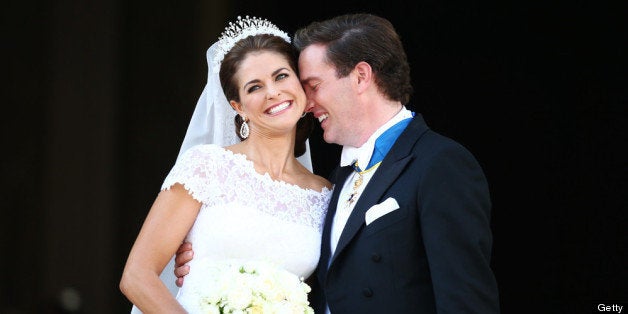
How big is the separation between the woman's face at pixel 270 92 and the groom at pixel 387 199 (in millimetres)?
96

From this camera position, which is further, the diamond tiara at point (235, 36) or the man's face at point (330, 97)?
the diamond tiara at point (235, 36)

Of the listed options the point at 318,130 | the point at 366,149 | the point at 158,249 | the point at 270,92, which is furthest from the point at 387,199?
the point at 318,130

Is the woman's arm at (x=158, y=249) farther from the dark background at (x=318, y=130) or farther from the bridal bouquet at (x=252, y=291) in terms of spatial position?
the dark background at (x=318, y=130)

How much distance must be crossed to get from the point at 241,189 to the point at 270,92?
388 mm

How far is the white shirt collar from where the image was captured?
11.4 ft

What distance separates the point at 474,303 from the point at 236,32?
5.07ft

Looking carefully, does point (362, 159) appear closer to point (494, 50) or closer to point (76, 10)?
point (494, 50)

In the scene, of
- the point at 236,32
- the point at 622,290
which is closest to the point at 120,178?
the point at 236,32

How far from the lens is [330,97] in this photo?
367 cm

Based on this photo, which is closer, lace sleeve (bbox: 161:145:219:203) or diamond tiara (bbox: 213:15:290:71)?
lace sleeve (bbox: 161:145:219:203)

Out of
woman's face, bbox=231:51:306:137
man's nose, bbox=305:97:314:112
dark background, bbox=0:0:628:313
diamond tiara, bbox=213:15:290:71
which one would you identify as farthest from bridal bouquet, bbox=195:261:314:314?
dark background, bbox=0:0:628:313

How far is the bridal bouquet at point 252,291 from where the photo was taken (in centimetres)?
278

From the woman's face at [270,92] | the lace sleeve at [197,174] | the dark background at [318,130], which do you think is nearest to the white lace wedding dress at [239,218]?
the lace sleeve at [197,174]

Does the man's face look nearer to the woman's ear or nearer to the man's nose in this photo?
the man's nose
